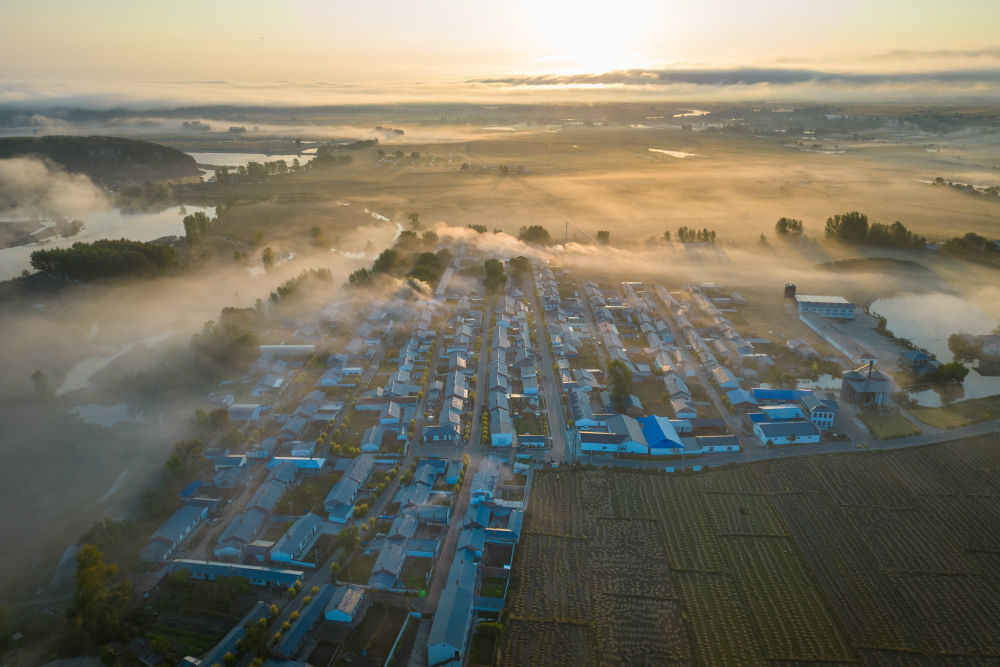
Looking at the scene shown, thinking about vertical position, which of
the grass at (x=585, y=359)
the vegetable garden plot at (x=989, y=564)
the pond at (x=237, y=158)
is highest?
the pond at (x=237, y=158)

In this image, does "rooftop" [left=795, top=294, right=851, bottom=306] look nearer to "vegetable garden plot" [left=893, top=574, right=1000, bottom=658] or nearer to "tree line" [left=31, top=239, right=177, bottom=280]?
"vegetable garden plot" [left=893, top=574, right=1000, bottom=658]

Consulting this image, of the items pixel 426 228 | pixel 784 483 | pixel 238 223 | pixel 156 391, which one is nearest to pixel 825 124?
pixel 426 228

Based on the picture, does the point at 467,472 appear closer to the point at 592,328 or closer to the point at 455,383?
the point at 455,383

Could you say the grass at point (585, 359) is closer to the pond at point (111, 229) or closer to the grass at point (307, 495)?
the grass at point (307, 495)

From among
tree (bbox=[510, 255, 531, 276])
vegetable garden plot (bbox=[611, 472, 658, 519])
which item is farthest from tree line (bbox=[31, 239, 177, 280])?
vegetable garden plot (bbox=[611, 472, 658, 519])

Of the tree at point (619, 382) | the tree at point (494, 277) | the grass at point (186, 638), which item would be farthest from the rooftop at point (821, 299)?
the grass at point (186, 638)

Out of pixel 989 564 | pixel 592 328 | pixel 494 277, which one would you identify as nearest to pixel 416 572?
pixel 989 564
